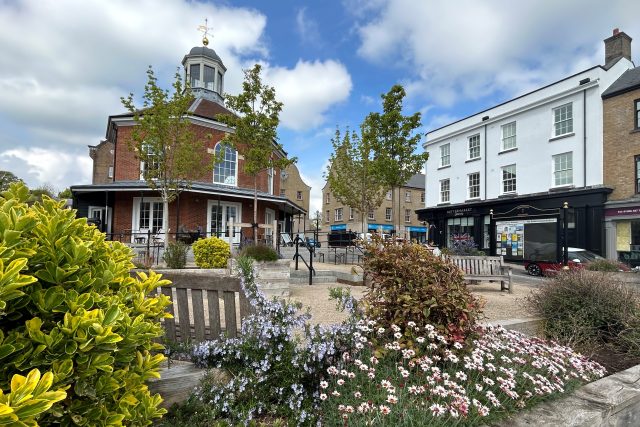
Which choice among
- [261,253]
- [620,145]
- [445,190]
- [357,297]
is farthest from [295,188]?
[357,297]

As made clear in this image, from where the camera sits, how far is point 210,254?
894 centimetres

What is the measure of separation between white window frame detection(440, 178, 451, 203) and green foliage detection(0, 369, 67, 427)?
2781 centimetres

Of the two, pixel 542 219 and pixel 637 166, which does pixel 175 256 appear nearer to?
pixel 542 219

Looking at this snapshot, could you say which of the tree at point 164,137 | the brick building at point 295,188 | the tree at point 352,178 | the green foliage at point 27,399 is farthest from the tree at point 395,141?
the brick building at point 295,188

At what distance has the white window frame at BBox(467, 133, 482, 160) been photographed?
81.6 feet

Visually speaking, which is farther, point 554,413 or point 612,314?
point 612,314

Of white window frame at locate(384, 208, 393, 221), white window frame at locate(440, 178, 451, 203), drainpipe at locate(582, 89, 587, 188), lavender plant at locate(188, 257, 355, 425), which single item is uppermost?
drainpipe at locate(582, 89, 587, 188)

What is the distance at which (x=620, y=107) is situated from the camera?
692 inches

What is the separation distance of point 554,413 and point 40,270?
10.5 feet

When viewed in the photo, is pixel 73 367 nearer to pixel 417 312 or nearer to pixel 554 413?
pixel 417 312

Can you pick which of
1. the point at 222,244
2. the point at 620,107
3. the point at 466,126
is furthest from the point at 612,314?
the point at 466,126

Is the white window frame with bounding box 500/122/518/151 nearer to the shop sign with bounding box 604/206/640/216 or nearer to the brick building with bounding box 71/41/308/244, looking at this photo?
the shop sign with bounding box 604/206/640/216

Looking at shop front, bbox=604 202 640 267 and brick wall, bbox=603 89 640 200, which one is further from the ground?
brick wall, bbox=603 89 640 200

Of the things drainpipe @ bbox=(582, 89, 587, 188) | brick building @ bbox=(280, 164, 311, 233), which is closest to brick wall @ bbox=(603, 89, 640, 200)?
drainpipe @ bbox=(582, 89, 587, 188)
